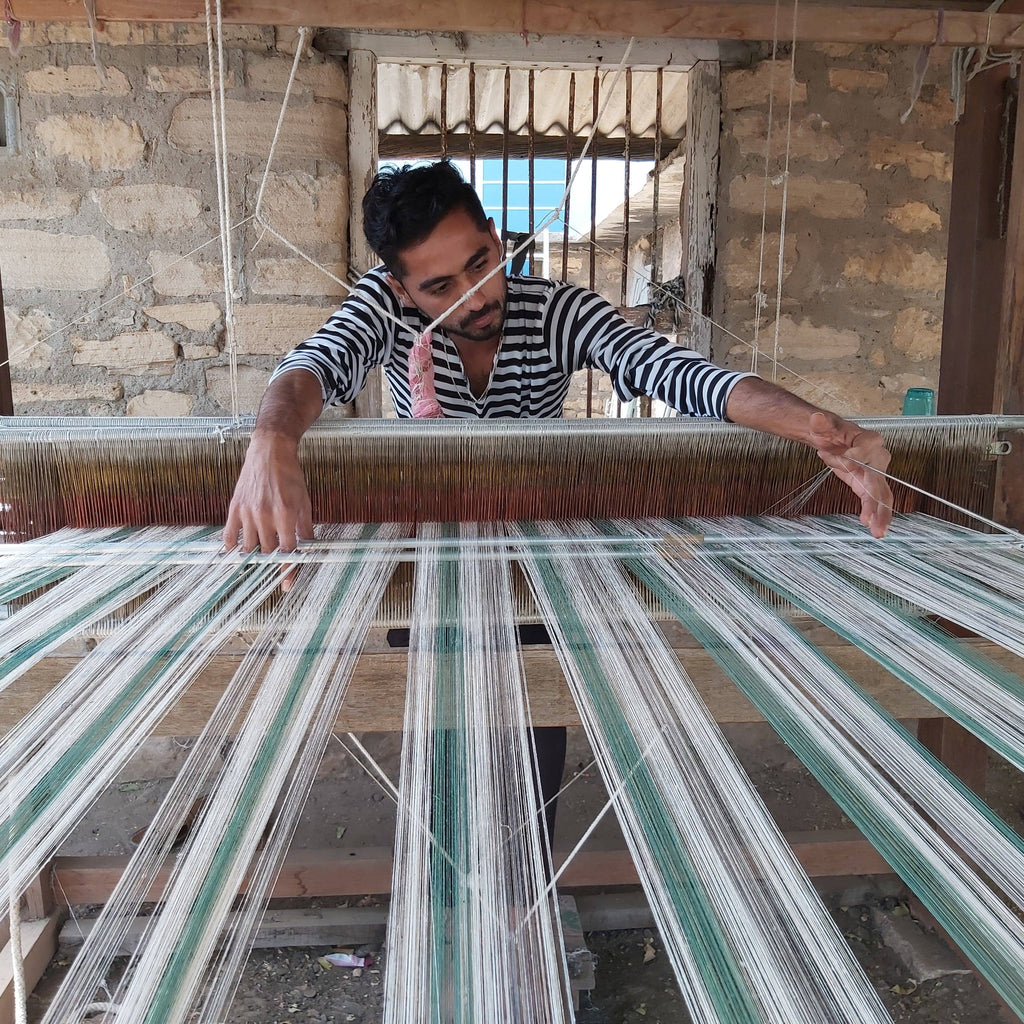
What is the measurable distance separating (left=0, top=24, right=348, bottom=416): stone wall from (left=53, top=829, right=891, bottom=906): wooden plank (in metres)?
1.54

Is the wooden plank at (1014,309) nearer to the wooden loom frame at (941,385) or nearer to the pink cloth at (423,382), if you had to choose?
the wooden loom frame at (941,385)

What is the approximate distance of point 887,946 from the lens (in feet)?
6.48

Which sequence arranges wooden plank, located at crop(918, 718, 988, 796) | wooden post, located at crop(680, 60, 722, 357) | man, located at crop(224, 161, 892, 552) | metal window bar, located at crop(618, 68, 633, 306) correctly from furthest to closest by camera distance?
metal window bar, located at crop(618, 68, 633, 306), wooden post, located at crop(680, 60, 722, 357), wooden plank, located at crop(918, 718, 988, 796), man, located at crop(224, 161, 892, 552)

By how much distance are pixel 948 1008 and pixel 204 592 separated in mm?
1801

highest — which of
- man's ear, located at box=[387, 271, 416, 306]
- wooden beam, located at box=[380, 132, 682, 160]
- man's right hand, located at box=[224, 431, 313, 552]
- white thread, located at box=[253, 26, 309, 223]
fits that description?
wooden beam, located at box=[380, 132, 682, 160]

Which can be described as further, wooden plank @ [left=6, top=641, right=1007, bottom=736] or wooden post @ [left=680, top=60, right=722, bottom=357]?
wooden post @ [left=680, top=60, right=722, bottom=357]

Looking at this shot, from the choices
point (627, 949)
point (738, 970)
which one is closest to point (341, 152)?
point (627, 949)

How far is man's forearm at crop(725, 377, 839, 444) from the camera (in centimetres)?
131

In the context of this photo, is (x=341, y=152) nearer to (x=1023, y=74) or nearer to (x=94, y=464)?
(x=94, y=464)

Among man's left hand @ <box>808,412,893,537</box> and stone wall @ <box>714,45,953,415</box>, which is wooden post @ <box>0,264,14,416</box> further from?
stone wall @ <box>714,45,953,415</box>

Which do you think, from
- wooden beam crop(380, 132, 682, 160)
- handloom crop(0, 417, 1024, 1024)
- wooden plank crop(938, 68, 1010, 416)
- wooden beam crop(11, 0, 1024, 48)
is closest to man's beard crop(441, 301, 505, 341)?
handloom crop(0, 417, 1024, 1024)

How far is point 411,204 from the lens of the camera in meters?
1.59

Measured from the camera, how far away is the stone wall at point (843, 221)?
115 inches

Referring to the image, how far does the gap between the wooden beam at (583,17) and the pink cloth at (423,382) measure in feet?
1.91
